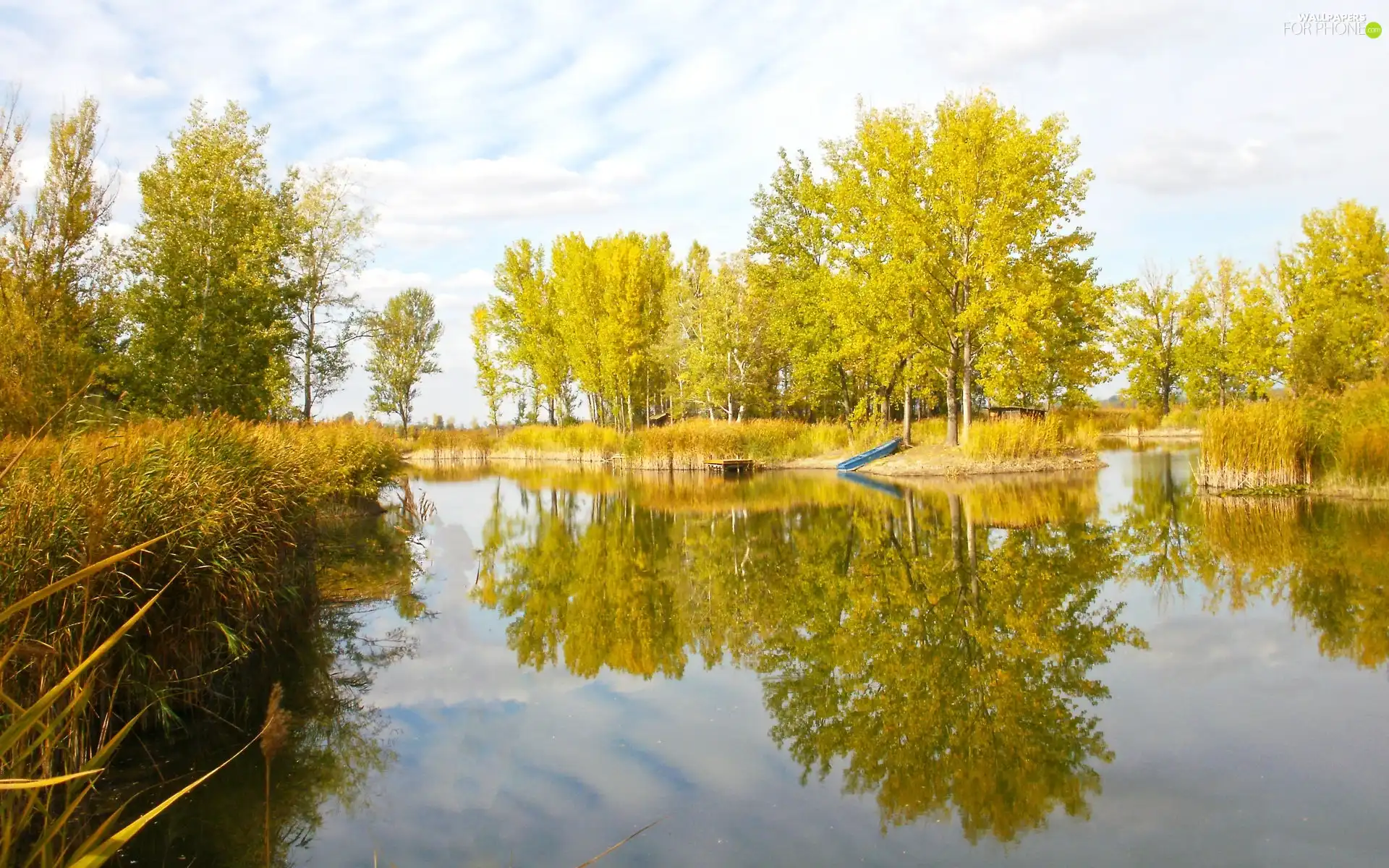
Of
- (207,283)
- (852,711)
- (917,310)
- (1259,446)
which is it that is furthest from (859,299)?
(852,711)

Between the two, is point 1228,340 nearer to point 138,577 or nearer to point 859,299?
point 859,299

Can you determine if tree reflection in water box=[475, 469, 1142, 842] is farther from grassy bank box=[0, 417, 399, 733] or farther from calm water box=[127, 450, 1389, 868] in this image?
grassy bank box=[0, 417, 399, 733]

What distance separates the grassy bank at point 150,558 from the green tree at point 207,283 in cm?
1178

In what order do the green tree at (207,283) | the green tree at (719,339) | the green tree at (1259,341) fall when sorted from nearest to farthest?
the green tree at (207,283) < the green tree at (719,339) < the green tree at (1259,341)

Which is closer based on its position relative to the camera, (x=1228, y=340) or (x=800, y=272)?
(x=800, y=272)

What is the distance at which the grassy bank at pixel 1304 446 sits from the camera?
642 inches

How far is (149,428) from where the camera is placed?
34.1ft

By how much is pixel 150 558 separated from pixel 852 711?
5.39 meters

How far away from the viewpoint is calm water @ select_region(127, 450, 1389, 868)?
Answer: 197 inches

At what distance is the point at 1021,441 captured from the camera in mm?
27453

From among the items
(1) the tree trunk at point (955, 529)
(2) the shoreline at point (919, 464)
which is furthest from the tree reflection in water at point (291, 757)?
(2) the shoreline at point (919, 464)

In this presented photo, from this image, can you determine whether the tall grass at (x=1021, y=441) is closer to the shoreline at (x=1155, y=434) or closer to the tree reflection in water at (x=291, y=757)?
the tree reflection in water at (x=291, y=757)

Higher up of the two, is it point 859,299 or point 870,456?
point 859,299

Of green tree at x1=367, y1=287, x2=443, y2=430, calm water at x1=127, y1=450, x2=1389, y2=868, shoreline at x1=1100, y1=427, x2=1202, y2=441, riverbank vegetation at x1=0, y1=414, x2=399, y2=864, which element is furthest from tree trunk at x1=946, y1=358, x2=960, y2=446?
green tree at x1=367, y1=287, x2=443, y2=430
